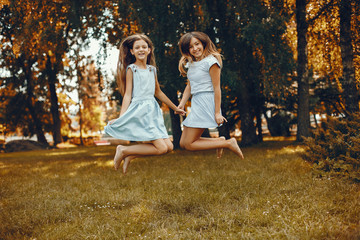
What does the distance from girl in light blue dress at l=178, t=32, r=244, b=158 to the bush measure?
273 centimetres

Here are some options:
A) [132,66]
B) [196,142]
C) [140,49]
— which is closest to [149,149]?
[196,142]

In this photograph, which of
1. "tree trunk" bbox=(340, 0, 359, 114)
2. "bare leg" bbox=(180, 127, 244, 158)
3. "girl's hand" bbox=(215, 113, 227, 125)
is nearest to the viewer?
"girl's hand" bbox=(215, 113, 227, 125)

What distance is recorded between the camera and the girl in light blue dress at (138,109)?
373 cm

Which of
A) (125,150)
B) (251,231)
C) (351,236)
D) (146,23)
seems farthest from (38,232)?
(146,23)

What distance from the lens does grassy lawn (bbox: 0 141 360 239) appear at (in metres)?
3.73

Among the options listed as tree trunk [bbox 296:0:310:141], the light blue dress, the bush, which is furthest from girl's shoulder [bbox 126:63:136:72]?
tree trunk [bbox 296:0:310:141]

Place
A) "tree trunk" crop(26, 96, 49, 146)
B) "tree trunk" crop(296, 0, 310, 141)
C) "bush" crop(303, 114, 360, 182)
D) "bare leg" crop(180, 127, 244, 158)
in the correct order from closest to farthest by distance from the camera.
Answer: "bare leg" crop(180, 127, 244, 158) → "bush" crop(303, 114, 360, 182) → "tree trunk" crop(296, 0, 310, 141) → "tree trunk" crop(26, 96, 49, 146)

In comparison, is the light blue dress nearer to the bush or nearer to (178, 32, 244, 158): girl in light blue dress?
(178, 32, 244, 158): girl in light blue dress

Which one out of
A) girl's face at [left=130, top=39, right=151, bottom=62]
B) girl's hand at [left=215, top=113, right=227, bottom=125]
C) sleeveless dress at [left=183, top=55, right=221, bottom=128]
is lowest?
girl's hand at [left=215, top=113, right=227, bottom=125]

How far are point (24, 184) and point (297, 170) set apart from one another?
5.82 metres

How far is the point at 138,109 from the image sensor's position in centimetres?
383

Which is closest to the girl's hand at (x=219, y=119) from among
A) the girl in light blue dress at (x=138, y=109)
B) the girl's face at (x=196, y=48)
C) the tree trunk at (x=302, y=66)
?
the girl in light blue dress at (x=138, y=109)

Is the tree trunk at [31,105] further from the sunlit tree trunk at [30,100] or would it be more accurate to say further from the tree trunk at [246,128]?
the tree trunk at [246,128]

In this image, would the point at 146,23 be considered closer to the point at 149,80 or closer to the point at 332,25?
the point at 149,80
